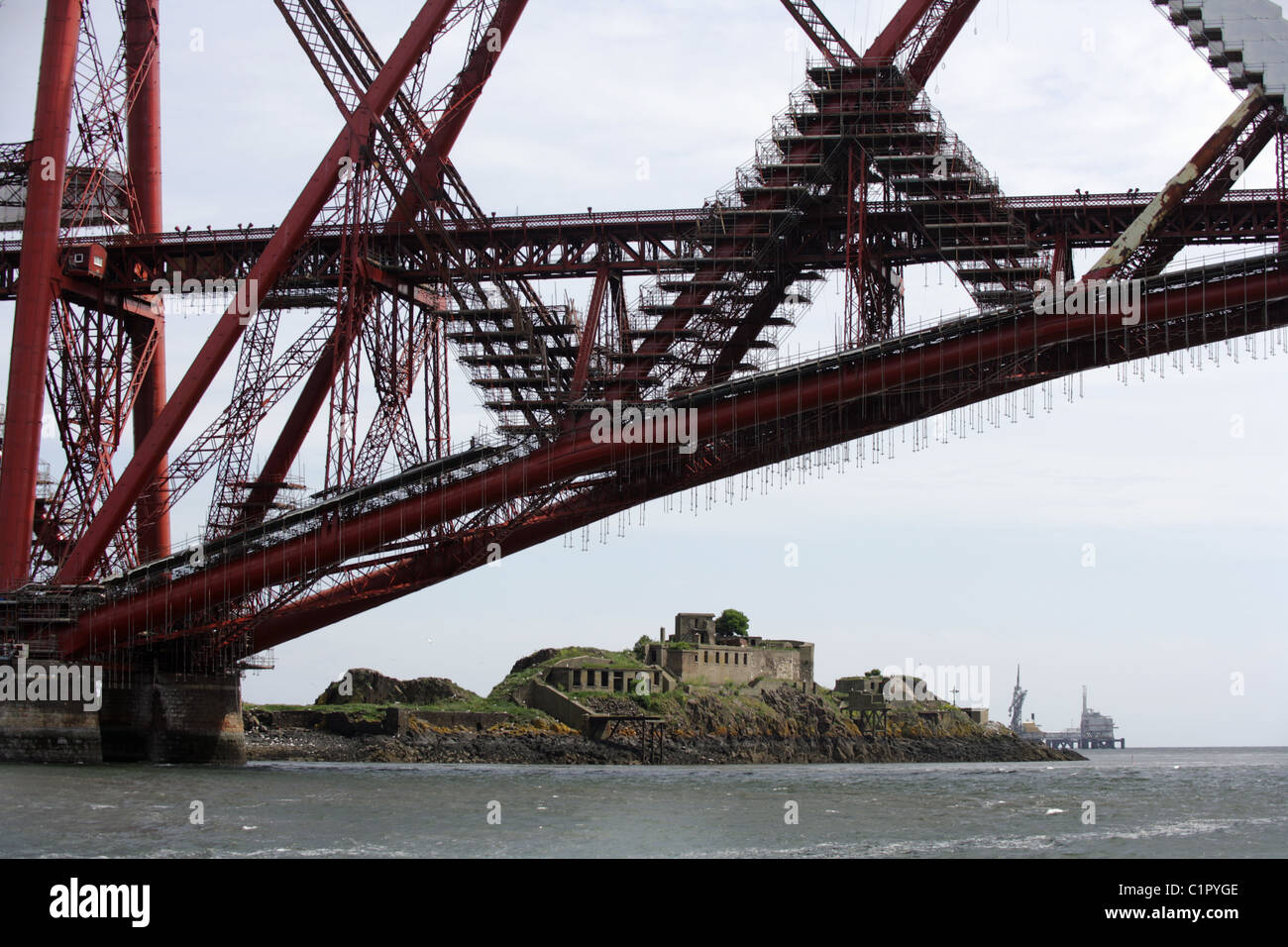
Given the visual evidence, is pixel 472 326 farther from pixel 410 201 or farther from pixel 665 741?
pixel 665 741

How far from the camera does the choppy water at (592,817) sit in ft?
88.0

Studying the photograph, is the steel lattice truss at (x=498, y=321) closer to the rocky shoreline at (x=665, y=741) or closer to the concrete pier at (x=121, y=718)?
the concrete pier at (x=121, y=718)

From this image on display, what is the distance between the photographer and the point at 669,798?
124 feet

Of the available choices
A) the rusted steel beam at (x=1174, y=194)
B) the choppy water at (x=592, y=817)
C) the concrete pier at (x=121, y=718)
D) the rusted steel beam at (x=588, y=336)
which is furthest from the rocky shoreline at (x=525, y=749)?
the rusted steel beam at (x=1174, y=194)

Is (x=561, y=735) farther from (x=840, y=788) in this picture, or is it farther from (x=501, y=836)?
(x=501, y=836)

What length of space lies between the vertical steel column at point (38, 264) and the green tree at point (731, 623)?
267ft

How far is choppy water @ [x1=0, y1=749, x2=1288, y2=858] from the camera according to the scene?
88.0 ft

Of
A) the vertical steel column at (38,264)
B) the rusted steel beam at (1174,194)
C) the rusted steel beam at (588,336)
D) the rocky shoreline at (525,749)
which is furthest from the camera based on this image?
the rocky shoreline at (525,749)

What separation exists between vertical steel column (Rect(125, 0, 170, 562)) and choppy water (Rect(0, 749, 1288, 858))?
9501mm

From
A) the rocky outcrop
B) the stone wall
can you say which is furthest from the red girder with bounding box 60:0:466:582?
the stone wall

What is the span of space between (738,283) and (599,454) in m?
6.27

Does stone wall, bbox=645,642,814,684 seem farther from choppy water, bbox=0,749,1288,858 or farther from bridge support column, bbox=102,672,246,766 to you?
choppy water, bbox=0,749,1288,858

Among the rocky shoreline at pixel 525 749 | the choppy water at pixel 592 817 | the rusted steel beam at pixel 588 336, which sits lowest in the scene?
the rocky shoreline at pixel 525 749
